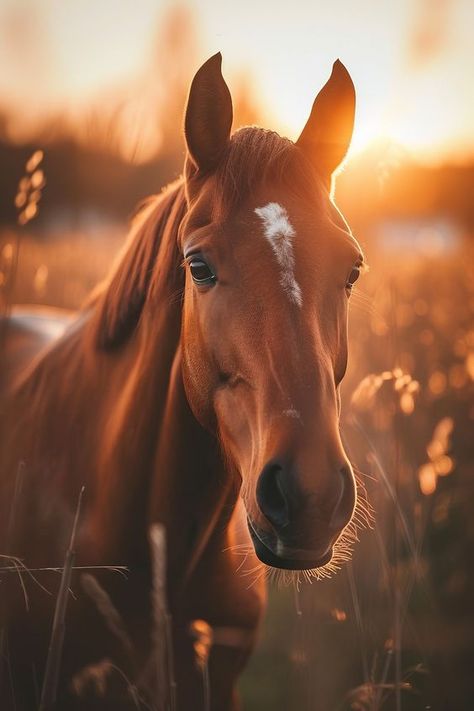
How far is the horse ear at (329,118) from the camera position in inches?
84.6

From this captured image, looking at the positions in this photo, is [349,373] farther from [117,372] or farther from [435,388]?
[117,372]

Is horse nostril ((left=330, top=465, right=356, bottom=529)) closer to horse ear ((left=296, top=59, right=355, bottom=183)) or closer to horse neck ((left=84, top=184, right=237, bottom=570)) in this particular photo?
horse neck ((left=84, top=184, right=237, bottom=570))

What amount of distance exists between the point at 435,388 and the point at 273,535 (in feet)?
12.2

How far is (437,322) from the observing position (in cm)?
560

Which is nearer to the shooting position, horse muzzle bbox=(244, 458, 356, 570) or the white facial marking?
horse muzzle bbox=(244, 458, 356, 570)

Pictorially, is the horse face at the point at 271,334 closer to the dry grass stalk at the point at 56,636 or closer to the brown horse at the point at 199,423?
the brown horse at the point at 199,423

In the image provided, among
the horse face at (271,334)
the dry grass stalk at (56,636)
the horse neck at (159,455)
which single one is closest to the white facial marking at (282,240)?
the horse face at (271,334)

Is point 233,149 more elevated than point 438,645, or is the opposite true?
point 233,149

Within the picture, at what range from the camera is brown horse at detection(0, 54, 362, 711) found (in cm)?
155

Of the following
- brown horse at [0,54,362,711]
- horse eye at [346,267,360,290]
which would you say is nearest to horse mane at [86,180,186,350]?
brown horse at [0,54,362,711]

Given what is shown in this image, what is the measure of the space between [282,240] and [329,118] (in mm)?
701

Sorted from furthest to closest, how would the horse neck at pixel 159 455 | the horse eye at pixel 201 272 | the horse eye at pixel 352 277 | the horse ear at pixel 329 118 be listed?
1. the horse ear at pixel 329 118
2. the horse neck at pixel 159 455
3. the horse eye at pixel 352 277
4. the horse eye at pixel 201 272

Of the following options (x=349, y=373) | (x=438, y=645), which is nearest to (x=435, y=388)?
(x=349, y=373)

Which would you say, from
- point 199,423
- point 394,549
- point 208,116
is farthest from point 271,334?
point 394,549
